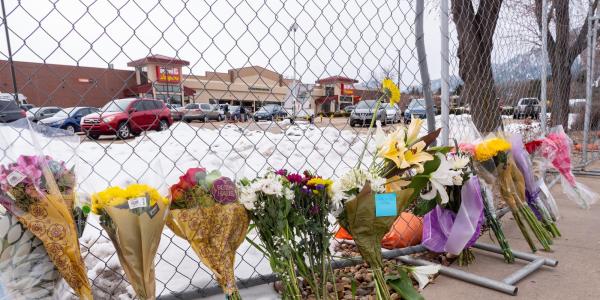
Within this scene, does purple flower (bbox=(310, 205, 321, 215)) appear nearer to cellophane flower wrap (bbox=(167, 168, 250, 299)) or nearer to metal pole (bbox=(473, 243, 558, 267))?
cellophane flower wrap (bbox=(167, 168, 250, 299))

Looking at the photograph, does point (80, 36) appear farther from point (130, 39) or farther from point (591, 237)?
point (591, 237)

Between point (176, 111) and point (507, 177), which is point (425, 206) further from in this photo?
point (176, 111)

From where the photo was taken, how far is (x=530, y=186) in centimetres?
278

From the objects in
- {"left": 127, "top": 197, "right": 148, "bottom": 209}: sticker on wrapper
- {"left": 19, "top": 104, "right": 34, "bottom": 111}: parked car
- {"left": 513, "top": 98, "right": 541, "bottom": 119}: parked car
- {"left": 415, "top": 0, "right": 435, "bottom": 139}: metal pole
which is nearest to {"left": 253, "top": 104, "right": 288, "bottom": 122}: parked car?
{"left": 415, "top": 0, "right": 435, "bottom": 139}: metal pole

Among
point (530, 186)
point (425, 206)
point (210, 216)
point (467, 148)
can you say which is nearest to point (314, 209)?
point (210, 216)

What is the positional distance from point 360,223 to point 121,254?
0.93m

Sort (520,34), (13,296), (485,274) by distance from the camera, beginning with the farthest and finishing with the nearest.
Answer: (520,34), (485,274), (13,296)

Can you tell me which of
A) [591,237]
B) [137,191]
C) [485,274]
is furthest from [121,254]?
[591,237]

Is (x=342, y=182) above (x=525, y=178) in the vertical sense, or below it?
above

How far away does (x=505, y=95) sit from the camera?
435 centimetres

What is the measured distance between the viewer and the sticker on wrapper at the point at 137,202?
3.81 feet

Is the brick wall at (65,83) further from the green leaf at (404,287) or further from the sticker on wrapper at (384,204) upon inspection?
the green leaf at (404,287)

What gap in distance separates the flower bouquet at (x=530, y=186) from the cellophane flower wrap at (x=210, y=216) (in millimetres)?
2133

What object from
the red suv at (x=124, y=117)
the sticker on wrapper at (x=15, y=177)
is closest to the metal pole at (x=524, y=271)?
the red suv at (x=124, y=117)
